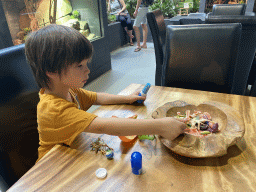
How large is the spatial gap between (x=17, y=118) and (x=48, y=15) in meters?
2.01

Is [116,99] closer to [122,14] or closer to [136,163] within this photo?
[136,163]

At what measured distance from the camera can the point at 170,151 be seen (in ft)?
2.10

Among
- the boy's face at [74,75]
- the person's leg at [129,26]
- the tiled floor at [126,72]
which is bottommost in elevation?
the tiled floor at [126,72]

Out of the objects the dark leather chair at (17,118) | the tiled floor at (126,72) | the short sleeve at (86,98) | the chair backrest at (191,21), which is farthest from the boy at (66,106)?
the chair backrest at (191,21)

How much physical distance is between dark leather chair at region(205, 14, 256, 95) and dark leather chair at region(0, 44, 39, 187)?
1.74 meters

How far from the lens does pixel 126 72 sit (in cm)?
334

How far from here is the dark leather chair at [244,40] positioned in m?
1.74

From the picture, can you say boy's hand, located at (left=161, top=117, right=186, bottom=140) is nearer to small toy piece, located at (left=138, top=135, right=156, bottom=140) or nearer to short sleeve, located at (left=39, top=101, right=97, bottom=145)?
small toy piece, located at (left=138, top=135, right=156, bottom=140)

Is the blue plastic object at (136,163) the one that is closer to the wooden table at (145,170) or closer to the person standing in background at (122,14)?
the wooden table at (145,170)

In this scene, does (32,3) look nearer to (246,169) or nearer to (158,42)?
(158,42)

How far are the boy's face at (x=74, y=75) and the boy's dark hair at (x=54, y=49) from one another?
0.06 feet

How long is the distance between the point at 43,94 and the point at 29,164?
0.33m

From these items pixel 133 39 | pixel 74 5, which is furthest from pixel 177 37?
pixel 133 39

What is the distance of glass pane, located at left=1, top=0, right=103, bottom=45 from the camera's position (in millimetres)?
1993
